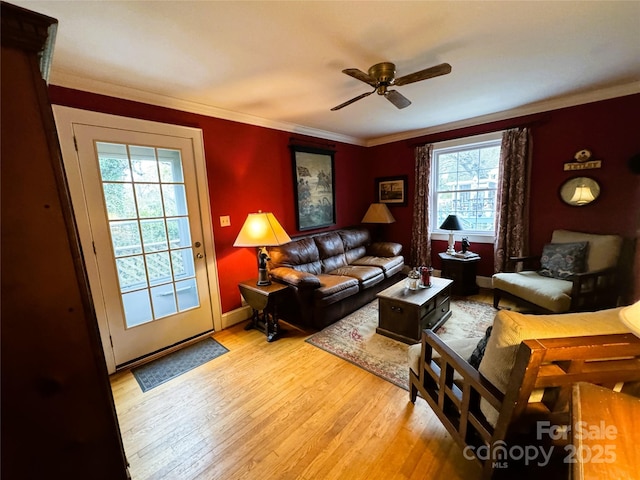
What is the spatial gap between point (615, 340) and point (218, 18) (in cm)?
233

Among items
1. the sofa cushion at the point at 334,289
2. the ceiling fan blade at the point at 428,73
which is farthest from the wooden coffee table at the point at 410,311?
the ceiling fan blade at the point at 428,73

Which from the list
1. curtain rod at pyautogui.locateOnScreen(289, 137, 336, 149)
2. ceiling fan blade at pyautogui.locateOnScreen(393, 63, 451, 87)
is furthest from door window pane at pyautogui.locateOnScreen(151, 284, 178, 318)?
ceiling fan blade at pyautogui.locateOnScreen(393, 63, 451, 87)

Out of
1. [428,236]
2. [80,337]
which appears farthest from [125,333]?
[428,236]

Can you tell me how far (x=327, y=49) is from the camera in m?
1.80

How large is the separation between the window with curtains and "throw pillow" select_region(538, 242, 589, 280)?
0.85m

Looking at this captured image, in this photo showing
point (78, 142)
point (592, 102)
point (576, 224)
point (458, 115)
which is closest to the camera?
point (78, 142)

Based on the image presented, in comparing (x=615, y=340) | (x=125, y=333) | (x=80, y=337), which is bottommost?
(x=125, y=333)

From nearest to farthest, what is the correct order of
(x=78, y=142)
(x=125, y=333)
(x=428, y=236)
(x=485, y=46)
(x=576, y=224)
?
(x=485, y=46) < (x=78, y=142) < (x=125, y=333) < (x=576, y=224) < (x=428, y=236)

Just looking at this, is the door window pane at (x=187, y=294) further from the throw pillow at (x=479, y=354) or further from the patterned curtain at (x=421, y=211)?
the patterned curtain at (x=421, y=211)

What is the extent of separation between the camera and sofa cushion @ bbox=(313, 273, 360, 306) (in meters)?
2.80

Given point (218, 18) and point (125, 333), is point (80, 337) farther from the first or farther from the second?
point (125, 333)

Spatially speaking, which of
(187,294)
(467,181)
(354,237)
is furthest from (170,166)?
(467,181)

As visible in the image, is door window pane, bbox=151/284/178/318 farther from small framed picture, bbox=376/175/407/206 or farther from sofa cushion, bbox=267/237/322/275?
small framed picture, bbox=376/175/407/206

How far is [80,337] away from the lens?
2.38 feet
